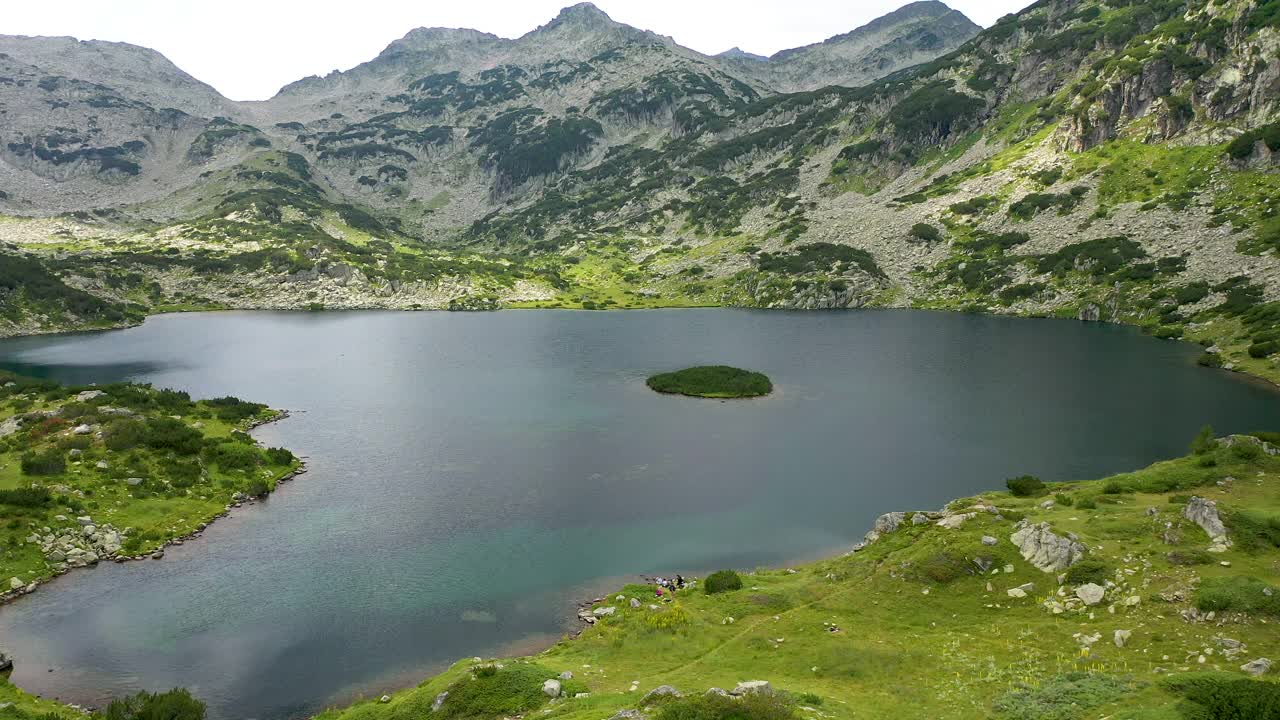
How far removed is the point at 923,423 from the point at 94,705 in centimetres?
7281

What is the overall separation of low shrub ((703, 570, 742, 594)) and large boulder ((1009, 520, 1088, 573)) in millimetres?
14800

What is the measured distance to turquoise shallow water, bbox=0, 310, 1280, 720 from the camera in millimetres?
34656

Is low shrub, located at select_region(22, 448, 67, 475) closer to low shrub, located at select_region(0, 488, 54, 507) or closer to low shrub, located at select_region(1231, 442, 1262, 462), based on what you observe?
low shrub, located at select_region(0, 488, 54, 507)

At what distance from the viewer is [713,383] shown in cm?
9369

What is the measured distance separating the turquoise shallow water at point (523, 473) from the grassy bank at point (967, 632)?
6.63 metres

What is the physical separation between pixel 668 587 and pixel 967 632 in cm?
1692

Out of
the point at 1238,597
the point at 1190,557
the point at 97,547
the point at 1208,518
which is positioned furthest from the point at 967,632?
the point at 97,547

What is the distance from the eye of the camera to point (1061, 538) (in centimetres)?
3162

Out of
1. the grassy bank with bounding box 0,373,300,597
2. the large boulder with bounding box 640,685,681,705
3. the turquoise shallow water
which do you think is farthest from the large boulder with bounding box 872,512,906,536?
the grassy bank with bounding box 0,373,300,597

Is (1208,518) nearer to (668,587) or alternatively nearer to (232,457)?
(668,587)

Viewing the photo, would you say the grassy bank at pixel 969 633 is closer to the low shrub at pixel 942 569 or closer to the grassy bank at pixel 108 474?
the low shrub at pixel 942 569

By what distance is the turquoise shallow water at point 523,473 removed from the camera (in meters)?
34.7

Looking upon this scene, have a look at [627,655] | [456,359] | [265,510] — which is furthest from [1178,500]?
[456,359]

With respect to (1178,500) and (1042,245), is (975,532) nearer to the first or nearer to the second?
(1178,500)
